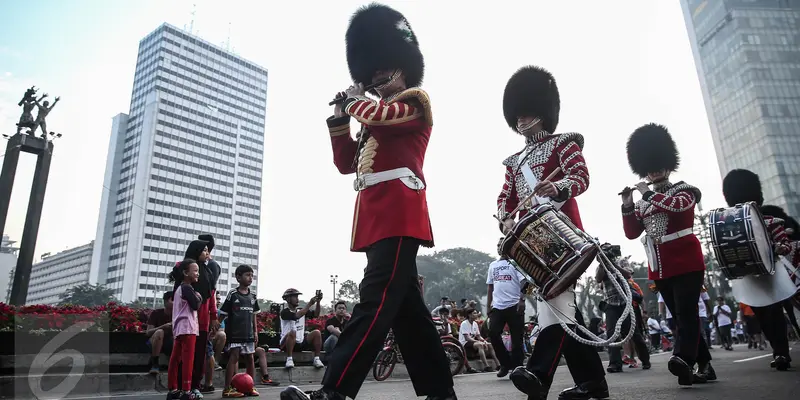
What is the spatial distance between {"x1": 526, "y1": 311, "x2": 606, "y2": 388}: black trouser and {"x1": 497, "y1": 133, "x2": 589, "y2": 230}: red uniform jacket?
75cm

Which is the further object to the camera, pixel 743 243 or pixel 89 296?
pixel 89 296

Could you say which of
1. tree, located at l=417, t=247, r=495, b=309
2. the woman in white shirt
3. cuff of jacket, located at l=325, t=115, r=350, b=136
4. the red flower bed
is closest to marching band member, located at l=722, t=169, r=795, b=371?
cuff of jacket, located at l=325, t=115, r=350, b=136

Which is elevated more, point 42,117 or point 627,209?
point 42,117

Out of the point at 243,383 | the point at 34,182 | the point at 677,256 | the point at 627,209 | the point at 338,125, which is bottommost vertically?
the point at 243,383

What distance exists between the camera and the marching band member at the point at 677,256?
452cm

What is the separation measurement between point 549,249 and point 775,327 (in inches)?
172

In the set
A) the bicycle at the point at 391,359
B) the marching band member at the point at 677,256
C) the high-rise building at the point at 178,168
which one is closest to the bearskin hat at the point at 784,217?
the marching band member at the point at 677,256

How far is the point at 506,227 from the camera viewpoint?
11.4 feet

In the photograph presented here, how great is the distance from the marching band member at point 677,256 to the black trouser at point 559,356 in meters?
1.38

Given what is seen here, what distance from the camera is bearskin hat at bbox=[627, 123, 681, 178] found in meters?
5.90

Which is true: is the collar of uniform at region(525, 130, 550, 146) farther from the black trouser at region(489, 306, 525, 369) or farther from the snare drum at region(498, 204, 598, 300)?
the black trouser at region(489, 306, 525, 369)

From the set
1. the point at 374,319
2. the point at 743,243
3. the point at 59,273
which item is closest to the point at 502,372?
the point at 743,243

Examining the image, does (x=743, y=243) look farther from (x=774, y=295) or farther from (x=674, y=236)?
(x=674, y=236)

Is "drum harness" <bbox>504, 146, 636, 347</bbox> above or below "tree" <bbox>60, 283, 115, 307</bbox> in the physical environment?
below
